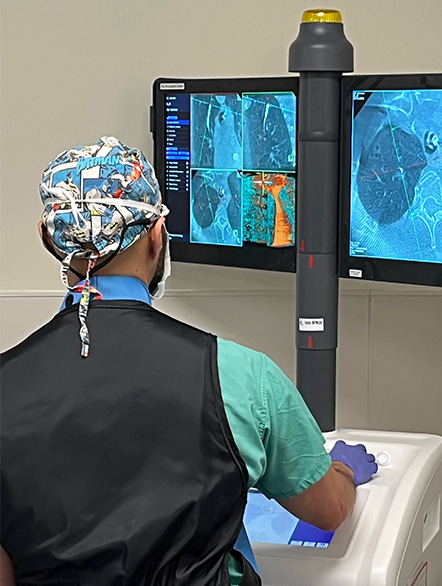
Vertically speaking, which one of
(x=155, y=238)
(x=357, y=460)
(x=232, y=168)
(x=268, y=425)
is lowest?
(x=357, y=460)

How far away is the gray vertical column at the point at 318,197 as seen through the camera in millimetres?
1795

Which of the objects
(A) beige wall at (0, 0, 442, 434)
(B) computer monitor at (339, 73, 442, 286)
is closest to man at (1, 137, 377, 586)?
(B) computer monitor at (339, 73, 442, 286)

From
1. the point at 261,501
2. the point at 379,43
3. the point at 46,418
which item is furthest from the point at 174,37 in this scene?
the point at 46,418

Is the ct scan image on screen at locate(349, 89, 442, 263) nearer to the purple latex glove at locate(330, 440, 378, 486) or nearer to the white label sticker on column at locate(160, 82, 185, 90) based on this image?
the purple latex glove at locate(330, 440, 378, 486)

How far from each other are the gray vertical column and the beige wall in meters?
0.66

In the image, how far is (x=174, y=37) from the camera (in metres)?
2.45

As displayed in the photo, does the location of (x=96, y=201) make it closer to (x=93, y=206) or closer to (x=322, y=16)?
(x=93, y=206)

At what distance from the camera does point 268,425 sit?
121 centimetres

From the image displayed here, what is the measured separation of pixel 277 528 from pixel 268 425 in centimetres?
49

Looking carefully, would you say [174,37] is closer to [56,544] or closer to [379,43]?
[379,43]

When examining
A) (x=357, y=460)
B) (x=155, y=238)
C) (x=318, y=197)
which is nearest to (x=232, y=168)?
(x=318, y=197)

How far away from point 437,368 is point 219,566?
1520 millimetres

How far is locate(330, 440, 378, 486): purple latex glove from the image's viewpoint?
1652 millimetres

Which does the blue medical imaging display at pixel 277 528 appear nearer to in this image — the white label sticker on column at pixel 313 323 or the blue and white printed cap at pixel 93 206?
the white label sticker on column at pixel 313 323
